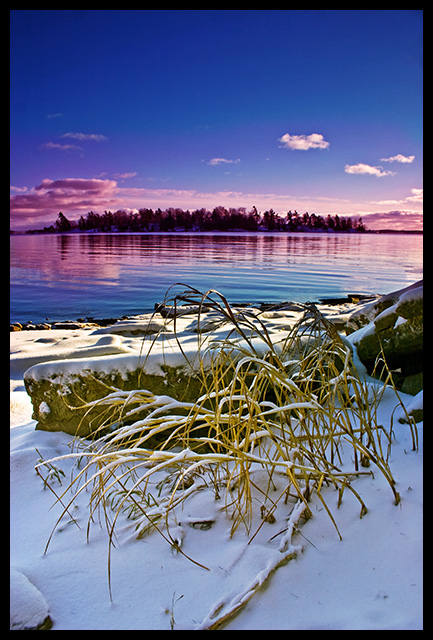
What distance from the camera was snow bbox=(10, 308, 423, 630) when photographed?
1.26 m

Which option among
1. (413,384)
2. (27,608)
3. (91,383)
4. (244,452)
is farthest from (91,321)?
(27,608)

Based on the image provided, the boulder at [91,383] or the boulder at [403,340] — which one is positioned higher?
the boulder at [403,340]

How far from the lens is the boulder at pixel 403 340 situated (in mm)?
2758

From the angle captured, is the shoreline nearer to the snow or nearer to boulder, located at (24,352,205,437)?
boulder, located at (24,352,205,437)

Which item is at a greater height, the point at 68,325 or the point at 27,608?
the point at 68,325

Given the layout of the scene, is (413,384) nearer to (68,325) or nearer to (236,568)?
(236,568)

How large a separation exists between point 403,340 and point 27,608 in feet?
8.09

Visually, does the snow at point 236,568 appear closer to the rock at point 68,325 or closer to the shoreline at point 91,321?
the shoreline at point 91,321

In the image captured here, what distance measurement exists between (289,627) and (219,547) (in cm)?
40

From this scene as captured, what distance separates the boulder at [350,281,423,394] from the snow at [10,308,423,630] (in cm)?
90

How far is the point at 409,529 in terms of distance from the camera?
1.52 m

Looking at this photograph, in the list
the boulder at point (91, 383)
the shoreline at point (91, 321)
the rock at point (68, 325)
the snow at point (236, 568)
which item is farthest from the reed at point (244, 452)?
the rock at point (68, 325)

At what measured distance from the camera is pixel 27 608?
1.30 m
